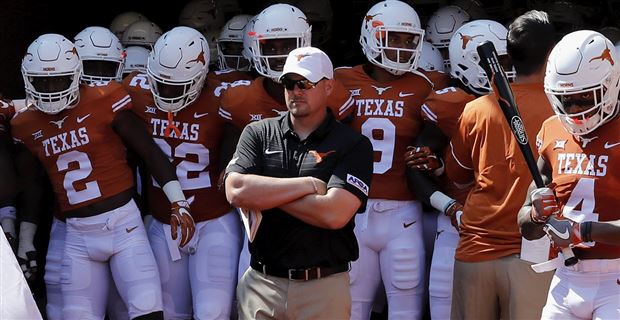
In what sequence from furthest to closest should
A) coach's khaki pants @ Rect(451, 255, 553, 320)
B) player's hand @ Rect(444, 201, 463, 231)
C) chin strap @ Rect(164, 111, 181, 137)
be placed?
chin strap @ Rect(164, 111, 181, 137) → player's hand @ Rect(444, 201, 463, 231) → coach's khaki pants @ Rect(451, 255, 553, 320)

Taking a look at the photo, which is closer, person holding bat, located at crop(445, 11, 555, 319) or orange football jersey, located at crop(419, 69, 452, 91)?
person holding bat, located at crop(445, 11, 555, 319)

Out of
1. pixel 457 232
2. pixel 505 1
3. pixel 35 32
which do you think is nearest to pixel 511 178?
pixel 457 232

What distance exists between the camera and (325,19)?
28.2ft

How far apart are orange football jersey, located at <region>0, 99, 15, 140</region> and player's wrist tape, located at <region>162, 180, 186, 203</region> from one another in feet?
3.37

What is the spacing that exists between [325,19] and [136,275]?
256 cm

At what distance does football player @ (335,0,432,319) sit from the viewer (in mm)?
6777

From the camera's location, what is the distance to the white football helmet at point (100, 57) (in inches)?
298

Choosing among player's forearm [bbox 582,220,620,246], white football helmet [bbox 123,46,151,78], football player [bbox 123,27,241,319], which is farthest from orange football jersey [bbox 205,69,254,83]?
player's forearm [bbox 582,220,620,246]

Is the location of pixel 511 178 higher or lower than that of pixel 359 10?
higher

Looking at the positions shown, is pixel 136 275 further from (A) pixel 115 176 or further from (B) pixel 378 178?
(B) pixel 378 178

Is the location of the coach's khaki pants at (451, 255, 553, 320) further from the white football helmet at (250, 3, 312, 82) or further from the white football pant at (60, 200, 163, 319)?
the white football pant at (60, 200, 163, 319)

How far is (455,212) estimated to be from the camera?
6.44 metres

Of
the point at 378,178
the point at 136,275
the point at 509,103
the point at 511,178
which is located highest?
the point at 509,103

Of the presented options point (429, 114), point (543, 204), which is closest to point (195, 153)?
point (429, 114)
